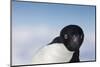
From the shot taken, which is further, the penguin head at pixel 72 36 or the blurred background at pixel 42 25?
the penguin head at pixel 72 36

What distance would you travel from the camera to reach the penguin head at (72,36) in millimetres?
2416

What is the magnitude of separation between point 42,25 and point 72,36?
0.39 meters

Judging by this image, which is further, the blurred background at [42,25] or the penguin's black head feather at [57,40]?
the penguin's black head feather at [57,40]

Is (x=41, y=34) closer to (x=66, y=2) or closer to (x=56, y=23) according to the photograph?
(x=56, y=23)

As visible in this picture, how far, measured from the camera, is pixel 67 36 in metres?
2.43

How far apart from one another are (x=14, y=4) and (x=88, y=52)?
1.05m

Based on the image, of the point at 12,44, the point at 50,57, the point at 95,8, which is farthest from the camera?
the point at 95,8

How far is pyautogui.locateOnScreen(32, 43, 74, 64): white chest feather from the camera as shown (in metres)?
2.31

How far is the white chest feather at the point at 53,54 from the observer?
7.59 feet

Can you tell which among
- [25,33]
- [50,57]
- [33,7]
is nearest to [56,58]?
[50,57]

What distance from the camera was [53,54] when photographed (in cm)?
237

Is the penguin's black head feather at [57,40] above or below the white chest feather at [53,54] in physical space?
above

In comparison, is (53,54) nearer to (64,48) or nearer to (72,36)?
(64,48)

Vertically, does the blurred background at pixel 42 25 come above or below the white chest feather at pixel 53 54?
above
